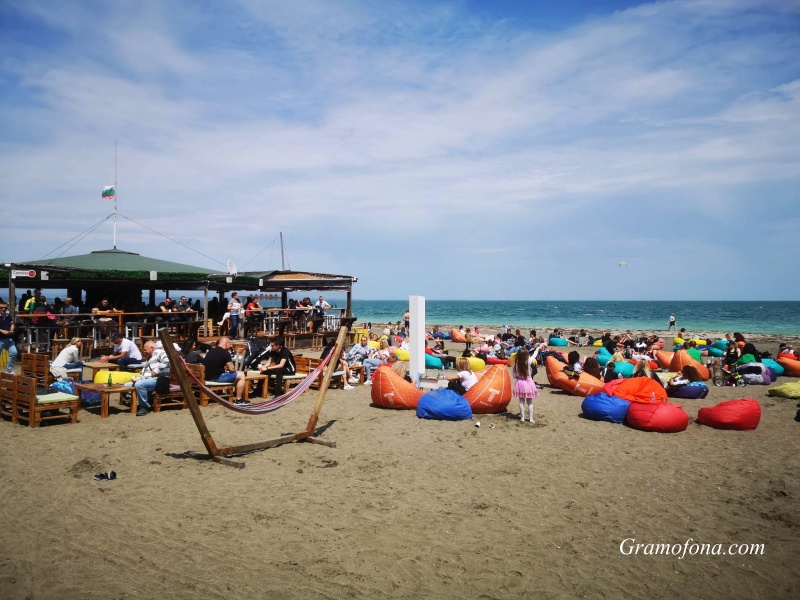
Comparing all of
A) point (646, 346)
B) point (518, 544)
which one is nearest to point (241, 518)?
point (518, 544)

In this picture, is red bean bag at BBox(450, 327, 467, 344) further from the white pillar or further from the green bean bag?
the green bean bag

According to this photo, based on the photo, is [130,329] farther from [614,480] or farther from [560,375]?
[614,480]

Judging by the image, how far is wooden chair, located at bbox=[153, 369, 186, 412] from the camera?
8836 mm

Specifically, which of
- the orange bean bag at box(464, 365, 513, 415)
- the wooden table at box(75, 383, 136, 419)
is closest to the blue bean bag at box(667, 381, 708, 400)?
the orange bean bag at box(464, 365, 513, 415)

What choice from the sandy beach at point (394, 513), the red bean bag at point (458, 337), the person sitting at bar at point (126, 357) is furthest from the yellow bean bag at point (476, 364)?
the red bean bag at point (458, 337)

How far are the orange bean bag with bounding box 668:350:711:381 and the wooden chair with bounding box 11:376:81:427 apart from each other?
13054mm

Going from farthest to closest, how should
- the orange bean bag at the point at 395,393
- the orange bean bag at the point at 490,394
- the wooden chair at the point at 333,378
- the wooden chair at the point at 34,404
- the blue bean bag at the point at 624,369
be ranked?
the blue bean bag at the point at 624,369 → the wooden chair at the point at 333,378 → the orange bean bag at the point at 395,393 → the orange bean bag at the point at 490,394 → the wooden chair at the point at 34,404

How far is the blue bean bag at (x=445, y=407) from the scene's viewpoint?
8781 mm

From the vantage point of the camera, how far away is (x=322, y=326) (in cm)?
2009

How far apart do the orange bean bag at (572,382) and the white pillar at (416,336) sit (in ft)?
10.3

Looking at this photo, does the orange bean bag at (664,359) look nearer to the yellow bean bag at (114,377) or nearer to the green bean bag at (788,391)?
the green bean bag at (788,391)

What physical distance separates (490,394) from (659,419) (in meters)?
2.55

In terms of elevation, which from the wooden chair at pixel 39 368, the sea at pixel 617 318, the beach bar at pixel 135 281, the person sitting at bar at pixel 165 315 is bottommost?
the sea at pixel 617 318

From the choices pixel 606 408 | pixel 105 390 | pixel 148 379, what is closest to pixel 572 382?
pixel 606 408
